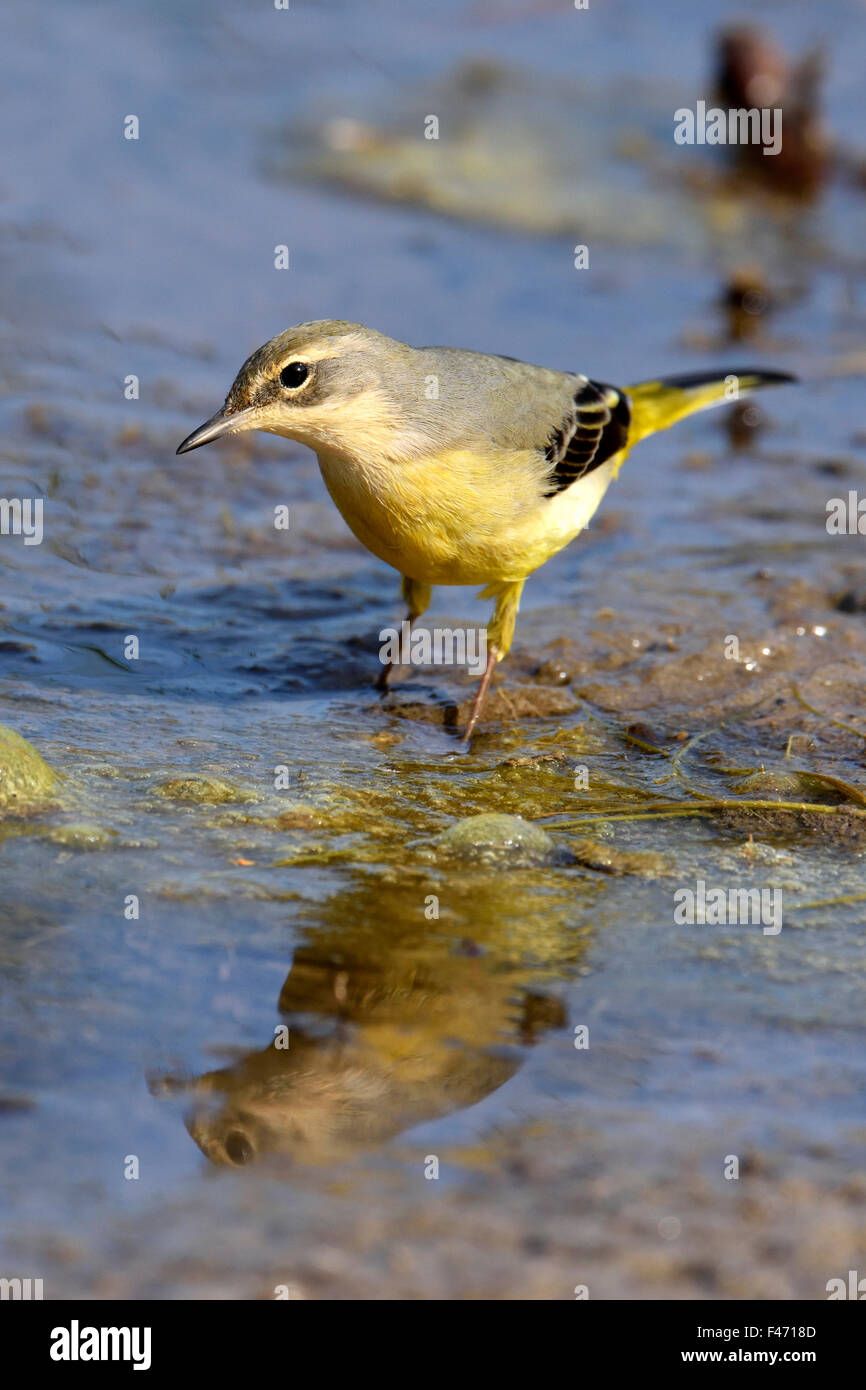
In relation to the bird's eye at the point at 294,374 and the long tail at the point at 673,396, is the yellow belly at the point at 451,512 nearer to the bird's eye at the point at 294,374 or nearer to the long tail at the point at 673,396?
the bird's eye at the point at 294,374

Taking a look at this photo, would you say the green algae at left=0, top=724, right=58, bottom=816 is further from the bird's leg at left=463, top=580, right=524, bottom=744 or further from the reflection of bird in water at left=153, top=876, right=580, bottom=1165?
the bird's leg at left=463, top=580, right=524, bottom=744

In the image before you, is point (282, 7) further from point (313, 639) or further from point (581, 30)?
point (313, 639)

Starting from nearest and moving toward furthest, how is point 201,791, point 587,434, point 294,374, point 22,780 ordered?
1. point 22,780
2. point 201,791
3. point 294,374
4. point 587,434

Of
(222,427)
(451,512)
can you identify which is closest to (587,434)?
(451,512)

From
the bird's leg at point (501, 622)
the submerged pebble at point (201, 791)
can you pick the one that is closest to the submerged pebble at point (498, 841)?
the submerged pebble at point (201, 791)

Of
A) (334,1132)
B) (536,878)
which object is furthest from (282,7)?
(334,1132)

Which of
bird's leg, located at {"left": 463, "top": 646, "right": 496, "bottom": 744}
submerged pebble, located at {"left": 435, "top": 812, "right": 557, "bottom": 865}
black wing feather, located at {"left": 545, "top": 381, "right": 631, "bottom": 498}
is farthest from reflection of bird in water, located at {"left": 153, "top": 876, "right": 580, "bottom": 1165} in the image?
black wing feather, located at {"left": 545, "top": 381, "right": 631, "bottom": 498}

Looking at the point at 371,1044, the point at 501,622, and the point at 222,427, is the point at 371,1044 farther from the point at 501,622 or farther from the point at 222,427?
the point at 501,622
